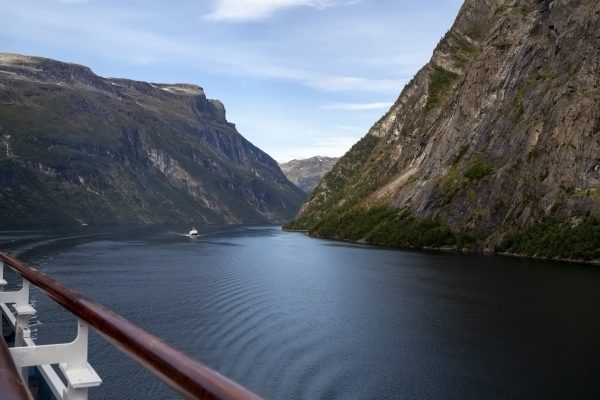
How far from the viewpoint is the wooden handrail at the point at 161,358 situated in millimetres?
2666

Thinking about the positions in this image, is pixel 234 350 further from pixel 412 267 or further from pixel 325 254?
pixel 325 254

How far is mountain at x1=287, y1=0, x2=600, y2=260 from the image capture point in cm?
11994

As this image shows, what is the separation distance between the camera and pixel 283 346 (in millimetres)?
40719

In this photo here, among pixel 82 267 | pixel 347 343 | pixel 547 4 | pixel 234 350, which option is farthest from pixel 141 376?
pixel 547 4

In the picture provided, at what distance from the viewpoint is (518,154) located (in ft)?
449

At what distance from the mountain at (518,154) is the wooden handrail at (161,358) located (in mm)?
115751

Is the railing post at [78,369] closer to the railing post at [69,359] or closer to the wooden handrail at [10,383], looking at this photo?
the railing post at [69,359]

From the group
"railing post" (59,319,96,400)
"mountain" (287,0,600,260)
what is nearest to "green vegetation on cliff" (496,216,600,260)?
"mountain" (287,0,600,260)

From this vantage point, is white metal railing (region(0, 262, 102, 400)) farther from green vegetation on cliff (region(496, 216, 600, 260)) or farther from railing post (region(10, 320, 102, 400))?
green vegetation on cliff (region(496, 216, 600, 260))

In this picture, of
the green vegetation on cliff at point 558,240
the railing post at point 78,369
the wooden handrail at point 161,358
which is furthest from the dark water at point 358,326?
the wooden handrail at point 161,358

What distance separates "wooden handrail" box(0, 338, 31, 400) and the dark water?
2812cm

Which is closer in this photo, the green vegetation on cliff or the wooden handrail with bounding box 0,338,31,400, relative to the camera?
the wooden handrail with bounding box 0,338,31,400

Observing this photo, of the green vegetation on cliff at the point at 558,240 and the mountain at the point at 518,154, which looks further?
the mountain at the point at 518,154

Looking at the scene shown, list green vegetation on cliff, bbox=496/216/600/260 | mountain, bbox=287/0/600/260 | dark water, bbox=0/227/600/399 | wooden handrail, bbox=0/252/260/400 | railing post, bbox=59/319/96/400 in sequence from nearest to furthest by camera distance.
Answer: wooden handrail, bbox=0/252/260/400 < railing post, bbox=59/319/96/400 < dark water, bbox=0/227/600/399 < green vegetation on cliff, bbox=496/216/600/260 < mountain, bbox=287/0/600/260
